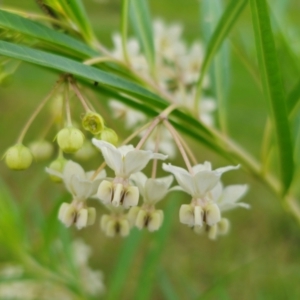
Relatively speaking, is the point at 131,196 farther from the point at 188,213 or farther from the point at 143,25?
the point at 143,25

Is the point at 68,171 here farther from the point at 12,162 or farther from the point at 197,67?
the point at 197,67

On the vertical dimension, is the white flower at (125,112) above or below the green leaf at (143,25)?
below

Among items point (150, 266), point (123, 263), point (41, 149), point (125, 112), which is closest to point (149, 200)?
point (41, 149)

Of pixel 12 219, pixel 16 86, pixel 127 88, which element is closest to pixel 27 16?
pixel 127 88

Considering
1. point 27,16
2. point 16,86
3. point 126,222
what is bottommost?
point 126,222

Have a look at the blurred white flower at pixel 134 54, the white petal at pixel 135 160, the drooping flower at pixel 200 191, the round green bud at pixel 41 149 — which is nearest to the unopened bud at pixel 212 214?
the drooping flower at pixel 200 191

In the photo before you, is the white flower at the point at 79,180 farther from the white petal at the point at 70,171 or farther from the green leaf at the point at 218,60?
the green leaf at the point at 218,60
